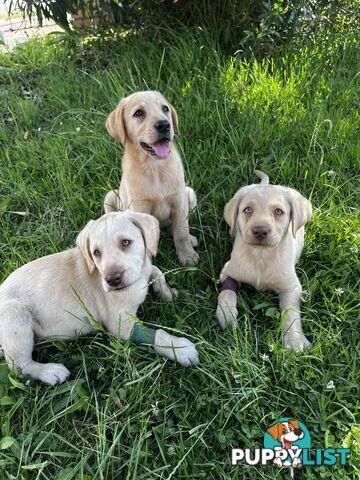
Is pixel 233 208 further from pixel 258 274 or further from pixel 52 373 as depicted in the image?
pixel 52 373

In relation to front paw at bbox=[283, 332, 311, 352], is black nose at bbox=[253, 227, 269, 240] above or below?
above

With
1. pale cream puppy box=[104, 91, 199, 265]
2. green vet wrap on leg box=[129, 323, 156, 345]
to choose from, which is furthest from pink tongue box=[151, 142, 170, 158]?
green vet wrap on leg box=[129, 323, 156, 345]

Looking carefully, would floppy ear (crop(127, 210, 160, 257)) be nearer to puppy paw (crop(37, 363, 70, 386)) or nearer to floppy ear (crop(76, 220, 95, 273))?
floppy ear (crop(76, 220, 95, 273))

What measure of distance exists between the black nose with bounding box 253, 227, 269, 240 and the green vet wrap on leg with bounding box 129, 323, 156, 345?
978 millimetres

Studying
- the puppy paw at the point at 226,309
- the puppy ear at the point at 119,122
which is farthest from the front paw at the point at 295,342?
the puppy ear at the point at 119,122

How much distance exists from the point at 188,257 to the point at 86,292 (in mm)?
998

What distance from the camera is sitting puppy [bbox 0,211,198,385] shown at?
271 centimetres

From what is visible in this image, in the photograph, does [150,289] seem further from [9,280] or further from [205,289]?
[9,280]

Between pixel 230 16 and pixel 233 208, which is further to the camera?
pixel 230 16

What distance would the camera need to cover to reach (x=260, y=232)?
2.79 metres

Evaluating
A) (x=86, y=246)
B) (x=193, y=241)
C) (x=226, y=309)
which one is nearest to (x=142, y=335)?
(x=226, y=309)

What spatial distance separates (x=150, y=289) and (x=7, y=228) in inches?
63.3

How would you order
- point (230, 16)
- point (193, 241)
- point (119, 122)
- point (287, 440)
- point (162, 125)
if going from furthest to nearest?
1. point (230, 16)
2. point (193, 241)
3. point (119, 122)
4. point (162, 125)
5. point (287, 440)

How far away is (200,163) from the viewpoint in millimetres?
4285
